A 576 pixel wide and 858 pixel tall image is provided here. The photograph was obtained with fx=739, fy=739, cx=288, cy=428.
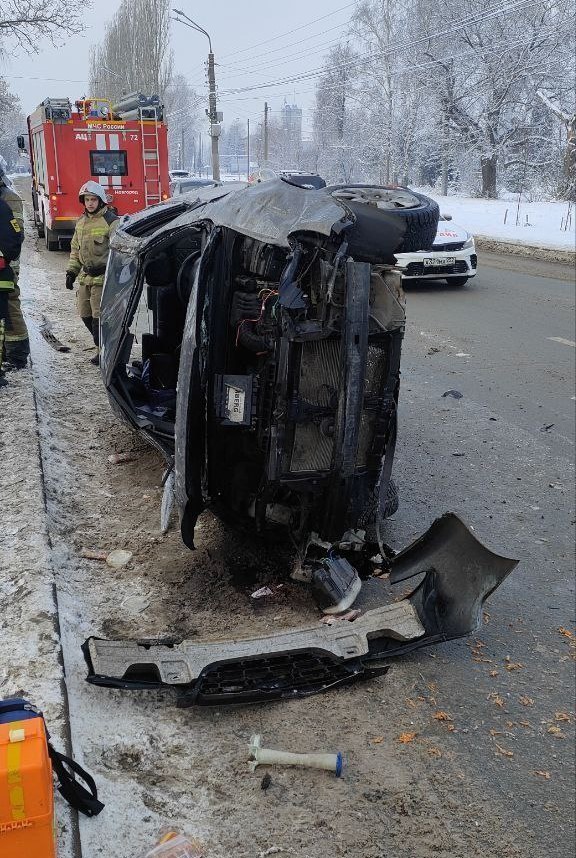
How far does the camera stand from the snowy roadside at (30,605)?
8.38 ft

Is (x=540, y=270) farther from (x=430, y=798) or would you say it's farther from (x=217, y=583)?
(x=430, y=798)

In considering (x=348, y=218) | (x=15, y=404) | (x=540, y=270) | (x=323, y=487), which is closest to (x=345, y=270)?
(x=348, y=218)

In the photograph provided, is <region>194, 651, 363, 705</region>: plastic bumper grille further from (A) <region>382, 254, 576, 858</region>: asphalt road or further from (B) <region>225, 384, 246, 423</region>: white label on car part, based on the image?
(B) <region>225, 384, 246, 423</region>: white label on car part

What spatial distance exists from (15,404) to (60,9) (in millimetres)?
15271

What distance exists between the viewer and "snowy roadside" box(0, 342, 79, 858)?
8.38 feet

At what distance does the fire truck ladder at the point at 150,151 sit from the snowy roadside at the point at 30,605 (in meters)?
11.9

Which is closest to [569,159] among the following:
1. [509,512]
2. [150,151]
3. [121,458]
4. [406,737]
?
[150,151]

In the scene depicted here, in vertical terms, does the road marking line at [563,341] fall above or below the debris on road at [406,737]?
above

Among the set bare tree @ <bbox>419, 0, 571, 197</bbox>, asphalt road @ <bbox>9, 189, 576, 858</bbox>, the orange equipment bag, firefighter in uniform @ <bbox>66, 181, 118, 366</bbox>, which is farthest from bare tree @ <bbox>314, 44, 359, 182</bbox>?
the orange equipment bag

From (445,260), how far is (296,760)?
424 inches

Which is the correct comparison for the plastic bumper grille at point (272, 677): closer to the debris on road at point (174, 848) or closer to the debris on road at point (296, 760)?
the debris on road at point (296, 760)

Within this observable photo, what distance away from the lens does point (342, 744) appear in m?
2.74

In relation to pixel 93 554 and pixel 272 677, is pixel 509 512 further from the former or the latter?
pixel 93 554

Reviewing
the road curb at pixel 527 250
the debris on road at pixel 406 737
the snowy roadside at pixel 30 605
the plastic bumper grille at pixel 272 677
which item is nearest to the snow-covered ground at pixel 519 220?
the road curb at pixel 527 250
